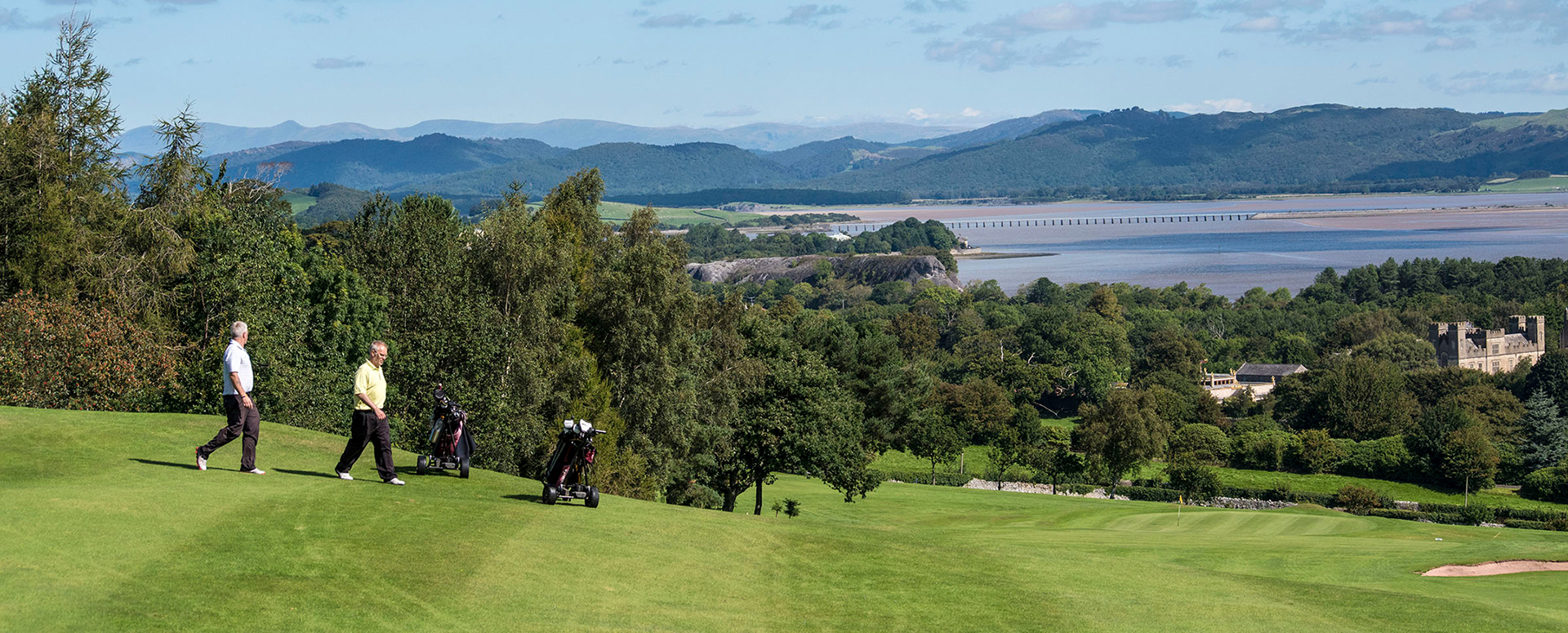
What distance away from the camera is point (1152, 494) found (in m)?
71.8

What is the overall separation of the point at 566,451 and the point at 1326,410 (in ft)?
306

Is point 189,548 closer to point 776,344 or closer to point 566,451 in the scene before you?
point 566,451

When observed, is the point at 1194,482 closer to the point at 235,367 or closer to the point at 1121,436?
the point at 1121,436

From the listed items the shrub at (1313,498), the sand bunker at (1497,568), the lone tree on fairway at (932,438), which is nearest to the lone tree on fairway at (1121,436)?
the lone tree on fairway at (932,438)

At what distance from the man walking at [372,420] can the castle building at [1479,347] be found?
133m

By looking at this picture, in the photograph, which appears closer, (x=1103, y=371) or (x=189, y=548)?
(x=189, y=548)

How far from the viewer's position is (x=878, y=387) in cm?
7212

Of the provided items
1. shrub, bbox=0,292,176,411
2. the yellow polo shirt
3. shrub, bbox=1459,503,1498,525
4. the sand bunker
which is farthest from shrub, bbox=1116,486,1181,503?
the yellow polo shirt

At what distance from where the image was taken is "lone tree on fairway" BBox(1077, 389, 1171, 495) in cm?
7388

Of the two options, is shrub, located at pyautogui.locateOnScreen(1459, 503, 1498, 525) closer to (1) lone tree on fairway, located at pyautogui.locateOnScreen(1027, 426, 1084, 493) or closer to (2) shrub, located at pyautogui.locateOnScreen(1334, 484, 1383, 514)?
(2) shrub, located at pyautogui.locateOnScreen(1334, 484, 1383, 514)

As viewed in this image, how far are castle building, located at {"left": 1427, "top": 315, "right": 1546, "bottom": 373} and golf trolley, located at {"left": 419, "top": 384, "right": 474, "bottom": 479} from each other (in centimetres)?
13126

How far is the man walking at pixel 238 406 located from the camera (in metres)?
17.0

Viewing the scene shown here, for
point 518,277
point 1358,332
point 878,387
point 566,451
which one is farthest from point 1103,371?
point 566,451

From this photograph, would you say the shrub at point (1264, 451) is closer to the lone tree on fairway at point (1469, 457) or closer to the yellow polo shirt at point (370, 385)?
the lone tree on fairway at point (1469, 457)
